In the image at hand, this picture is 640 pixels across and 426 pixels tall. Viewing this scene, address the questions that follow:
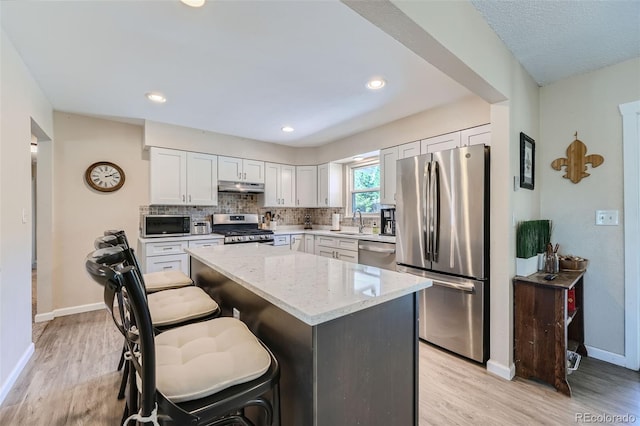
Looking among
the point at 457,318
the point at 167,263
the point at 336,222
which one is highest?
the point at 336,222

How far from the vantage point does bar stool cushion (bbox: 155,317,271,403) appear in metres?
0.88

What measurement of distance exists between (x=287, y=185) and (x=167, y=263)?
7.42 feet

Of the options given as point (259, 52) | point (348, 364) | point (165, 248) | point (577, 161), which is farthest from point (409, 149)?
point (165, 248)

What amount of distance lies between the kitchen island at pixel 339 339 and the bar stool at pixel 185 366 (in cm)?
12

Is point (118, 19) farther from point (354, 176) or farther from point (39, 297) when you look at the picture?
point (354, 176)

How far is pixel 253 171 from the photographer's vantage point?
4562mm

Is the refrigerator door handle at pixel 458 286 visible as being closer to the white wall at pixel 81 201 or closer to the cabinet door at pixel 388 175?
the cabinet door at pixel 388 175

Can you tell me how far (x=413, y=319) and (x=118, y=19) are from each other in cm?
243

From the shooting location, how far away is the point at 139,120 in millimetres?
3592

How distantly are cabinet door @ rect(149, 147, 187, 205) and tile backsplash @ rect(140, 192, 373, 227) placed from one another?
29 centimetres

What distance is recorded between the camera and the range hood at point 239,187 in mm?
4262

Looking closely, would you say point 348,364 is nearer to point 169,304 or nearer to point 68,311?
point 169,304

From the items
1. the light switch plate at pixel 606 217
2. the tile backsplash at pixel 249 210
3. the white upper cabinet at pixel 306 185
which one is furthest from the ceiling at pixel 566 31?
the white upper cabinet at pixel 306 185

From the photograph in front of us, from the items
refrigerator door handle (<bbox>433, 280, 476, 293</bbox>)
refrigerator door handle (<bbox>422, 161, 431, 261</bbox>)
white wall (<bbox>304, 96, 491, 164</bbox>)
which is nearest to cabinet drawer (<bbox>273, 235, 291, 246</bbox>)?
white wall (<bbox>304, 96, 491, 164</bbox>)
